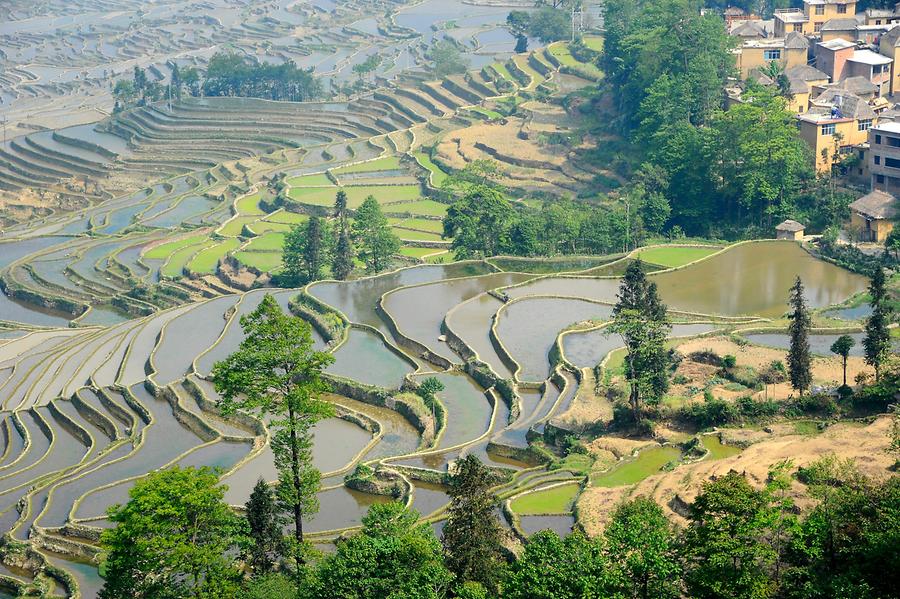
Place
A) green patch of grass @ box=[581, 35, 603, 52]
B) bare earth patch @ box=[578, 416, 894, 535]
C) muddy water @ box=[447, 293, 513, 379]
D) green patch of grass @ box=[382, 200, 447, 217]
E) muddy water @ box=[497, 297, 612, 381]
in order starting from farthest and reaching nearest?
1. green patch of grass @ box=[581, 35, 603, 52]
2. green patch of grass @ box=[382, 200, 447, 217]
3. muddy water @ box=[447, 293, 513, 379]
4. muddy water @ box=[497, 297, 612, 381]
5. bare earth patch @ box=[578, 416, 894, 535]

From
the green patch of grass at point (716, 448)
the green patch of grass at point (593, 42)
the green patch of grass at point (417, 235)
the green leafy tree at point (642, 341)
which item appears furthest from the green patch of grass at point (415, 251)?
the green patch of grass at point (593, 42)

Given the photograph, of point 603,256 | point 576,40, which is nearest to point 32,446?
point 603,256

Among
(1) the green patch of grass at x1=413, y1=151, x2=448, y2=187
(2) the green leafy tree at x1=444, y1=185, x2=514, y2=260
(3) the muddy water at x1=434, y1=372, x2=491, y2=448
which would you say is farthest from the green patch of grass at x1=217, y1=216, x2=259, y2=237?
(3) the muddy water at x1=434, y1=372, x2=491, y2=448

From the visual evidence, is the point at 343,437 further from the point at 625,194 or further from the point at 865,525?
the point at 625,194

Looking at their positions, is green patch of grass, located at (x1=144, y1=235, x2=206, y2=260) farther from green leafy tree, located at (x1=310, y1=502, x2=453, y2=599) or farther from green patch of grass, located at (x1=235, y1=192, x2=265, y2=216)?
green leafy tree, located at (x1=310, y1=502, x2=453, y2=599)

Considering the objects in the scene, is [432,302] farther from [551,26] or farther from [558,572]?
[551,26]

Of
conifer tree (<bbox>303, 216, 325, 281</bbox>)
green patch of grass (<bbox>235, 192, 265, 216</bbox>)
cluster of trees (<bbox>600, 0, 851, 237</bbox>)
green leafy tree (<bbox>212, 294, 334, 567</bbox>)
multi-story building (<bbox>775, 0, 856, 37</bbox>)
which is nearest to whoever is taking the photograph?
green leafy tree (<bbox>212, 294, 334, 567</bbox>)
